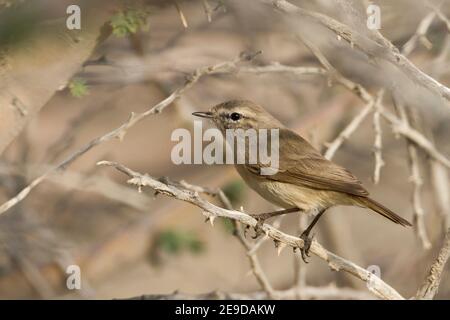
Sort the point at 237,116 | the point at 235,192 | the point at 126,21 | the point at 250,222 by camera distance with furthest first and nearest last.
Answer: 1. the point at 235,192
2. the point at 237,116
3. the point at 126,21
4. the point at 250,222

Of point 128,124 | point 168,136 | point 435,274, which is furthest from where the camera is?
point 168,136

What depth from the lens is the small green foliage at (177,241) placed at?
5.82m

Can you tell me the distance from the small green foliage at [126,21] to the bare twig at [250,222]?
0.85m

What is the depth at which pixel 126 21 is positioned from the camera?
4152 mm

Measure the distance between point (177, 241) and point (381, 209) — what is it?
2.10 m

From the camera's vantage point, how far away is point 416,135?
196 inches

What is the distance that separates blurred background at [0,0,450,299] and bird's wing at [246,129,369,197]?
0.47 metres

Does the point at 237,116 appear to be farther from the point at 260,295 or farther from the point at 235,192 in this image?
the point at 235,192

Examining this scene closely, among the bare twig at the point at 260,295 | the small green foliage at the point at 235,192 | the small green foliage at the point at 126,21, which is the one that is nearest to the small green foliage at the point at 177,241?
the small green foliage at the point at 235,192

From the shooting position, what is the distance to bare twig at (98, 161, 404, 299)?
10.8 ft

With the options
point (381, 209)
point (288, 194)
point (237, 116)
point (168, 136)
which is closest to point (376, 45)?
point (381, 209)

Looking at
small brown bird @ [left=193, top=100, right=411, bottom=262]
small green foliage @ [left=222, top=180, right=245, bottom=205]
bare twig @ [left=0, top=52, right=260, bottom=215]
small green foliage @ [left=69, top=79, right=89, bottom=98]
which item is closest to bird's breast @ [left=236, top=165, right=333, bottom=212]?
small brown bird @ [left=193, top=100, right=411, bottom=262]

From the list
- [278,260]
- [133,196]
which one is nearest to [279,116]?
[278,260]

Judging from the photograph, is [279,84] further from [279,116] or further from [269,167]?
[269,167]
